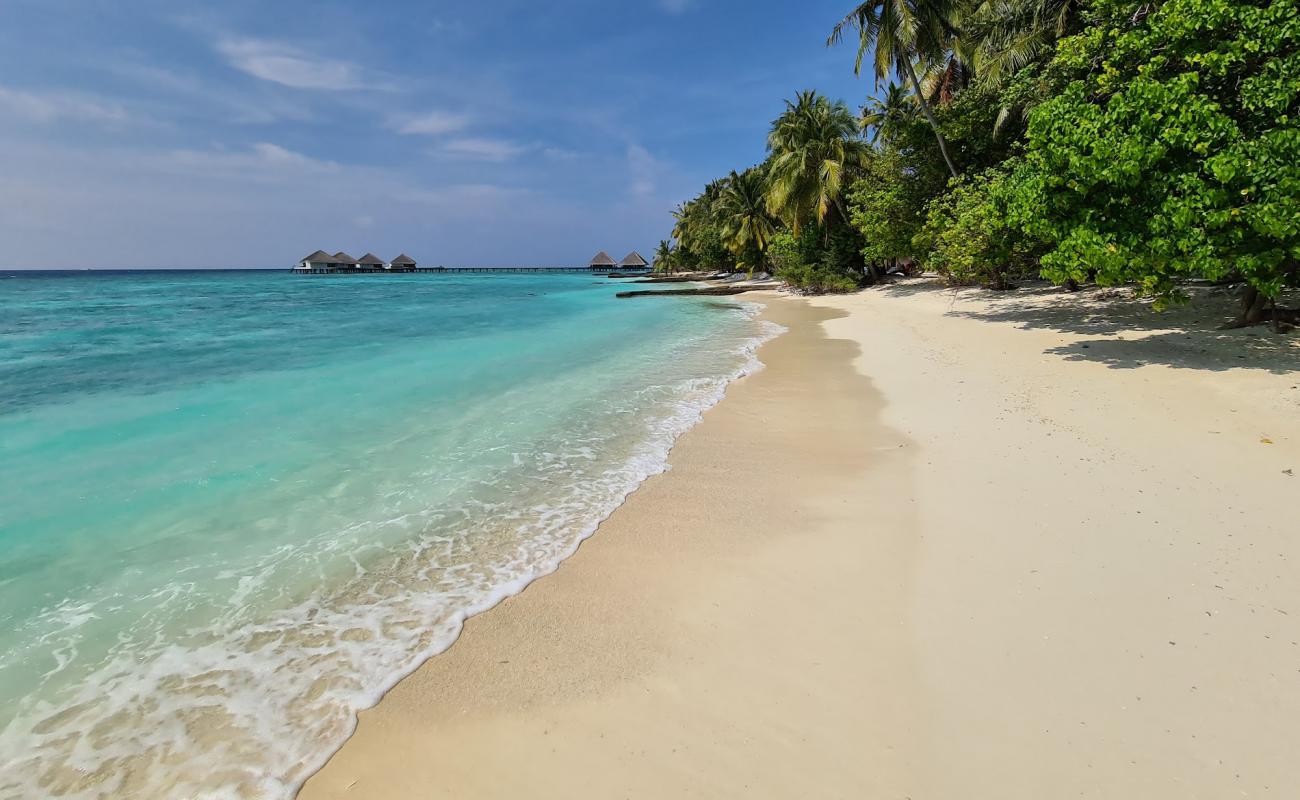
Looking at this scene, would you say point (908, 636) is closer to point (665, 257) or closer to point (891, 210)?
point (891, 210)

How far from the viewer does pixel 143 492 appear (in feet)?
19.6

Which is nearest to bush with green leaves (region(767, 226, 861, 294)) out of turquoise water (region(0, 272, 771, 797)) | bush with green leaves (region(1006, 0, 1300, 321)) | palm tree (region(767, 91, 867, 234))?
palm tree (region(767, 91, 867, 234))

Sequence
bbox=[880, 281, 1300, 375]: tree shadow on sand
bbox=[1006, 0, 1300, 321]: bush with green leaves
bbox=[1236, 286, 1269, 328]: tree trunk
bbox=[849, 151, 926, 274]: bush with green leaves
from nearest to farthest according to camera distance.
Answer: bbox=[1006, 0, 1300, 321]: bush with green leaves, bbox=[880, 281, 1300, 375]: tree shadow on sand, bbox=[1236, 286, 1269, 328]: tree trunk, bbox=[849, 151, 926, 274]: bush with green leaves

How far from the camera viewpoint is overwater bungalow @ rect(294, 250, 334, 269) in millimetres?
111625

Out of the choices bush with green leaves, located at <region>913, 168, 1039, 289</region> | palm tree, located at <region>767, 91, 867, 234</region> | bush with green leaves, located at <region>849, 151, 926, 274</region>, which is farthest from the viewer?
palm tree, located at <region>767, 91, 867, 234</region>

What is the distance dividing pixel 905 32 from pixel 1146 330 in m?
12.7

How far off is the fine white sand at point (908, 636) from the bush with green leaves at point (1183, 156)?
8.01ft

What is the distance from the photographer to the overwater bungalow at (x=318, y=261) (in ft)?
366

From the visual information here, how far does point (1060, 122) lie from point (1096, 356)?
4.36 meters

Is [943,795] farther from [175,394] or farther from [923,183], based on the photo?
[923,183]

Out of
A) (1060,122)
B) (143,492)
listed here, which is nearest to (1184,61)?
(1060,122)

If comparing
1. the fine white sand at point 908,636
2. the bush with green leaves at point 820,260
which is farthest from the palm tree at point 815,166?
the fine white sand at point 908,636

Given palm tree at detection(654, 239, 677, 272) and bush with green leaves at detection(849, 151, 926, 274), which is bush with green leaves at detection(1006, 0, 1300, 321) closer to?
bush with green leaves at detection(849, 151, 926, 274)

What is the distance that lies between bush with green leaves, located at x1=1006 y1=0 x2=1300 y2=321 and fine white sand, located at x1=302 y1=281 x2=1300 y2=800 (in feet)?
8.01
